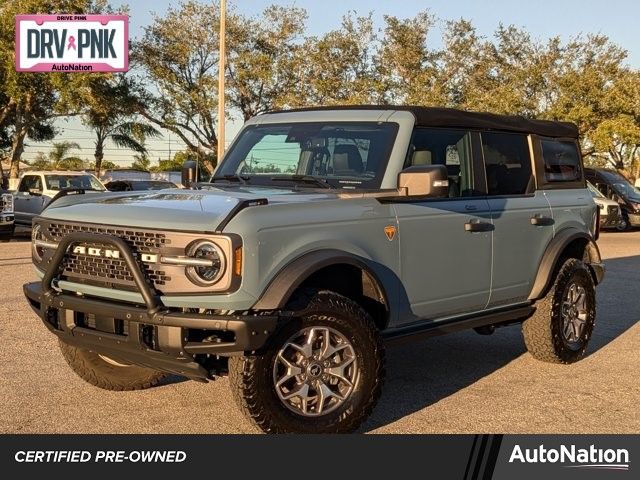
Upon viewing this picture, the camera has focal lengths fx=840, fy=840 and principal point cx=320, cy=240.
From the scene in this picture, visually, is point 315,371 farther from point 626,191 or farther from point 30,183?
point 626,191

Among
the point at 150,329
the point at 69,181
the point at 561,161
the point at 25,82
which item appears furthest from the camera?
the point at 25,82

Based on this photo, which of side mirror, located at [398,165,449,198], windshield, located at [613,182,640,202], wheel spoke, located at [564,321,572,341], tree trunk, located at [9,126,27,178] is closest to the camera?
side mirror, located at [398,165,449,198]

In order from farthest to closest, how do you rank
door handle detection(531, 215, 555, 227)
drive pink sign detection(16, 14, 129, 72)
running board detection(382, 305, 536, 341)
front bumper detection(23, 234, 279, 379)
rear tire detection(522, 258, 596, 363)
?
drive pink sign detection(16, 14, 129, 72), rear tire detection(522, 258, 596, 363), door handle detection(531, 215, 555, 227), running board detection(382, 305, 536, 341), front bumper detection(23, 234, 279, 379)

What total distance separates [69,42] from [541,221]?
24756mm

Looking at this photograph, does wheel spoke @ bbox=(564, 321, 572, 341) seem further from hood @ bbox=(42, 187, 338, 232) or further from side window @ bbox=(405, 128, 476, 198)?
hood @ bbox=(42, 187, 338, 232)

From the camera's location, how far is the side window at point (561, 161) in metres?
6.79

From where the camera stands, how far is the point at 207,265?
4184 millimetres

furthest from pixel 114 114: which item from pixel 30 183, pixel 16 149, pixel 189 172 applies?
pixel 189 172

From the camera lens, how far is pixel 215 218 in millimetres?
4207

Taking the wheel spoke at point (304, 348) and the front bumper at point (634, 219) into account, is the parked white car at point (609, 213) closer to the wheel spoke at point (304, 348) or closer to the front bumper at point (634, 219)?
the front bumper at point (634, 219)

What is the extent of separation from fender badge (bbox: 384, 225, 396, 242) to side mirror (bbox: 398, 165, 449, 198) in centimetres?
22

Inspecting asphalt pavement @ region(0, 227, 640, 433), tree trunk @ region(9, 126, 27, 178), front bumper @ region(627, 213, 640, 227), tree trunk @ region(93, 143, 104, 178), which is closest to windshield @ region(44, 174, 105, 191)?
tree trunk @ region(9, 126, 27, 178)

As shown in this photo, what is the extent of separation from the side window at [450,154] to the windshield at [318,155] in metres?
0.20

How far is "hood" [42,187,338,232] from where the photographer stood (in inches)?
167
